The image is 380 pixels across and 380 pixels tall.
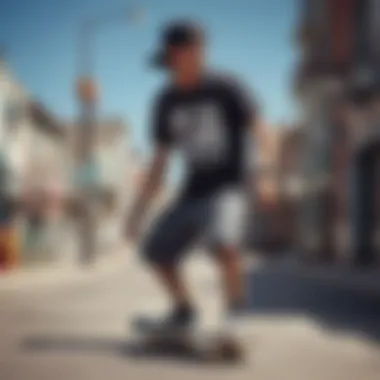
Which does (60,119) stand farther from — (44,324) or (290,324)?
(290,324)

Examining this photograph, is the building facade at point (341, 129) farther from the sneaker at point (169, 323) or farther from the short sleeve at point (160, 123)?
the sneaker at point (169, 323)

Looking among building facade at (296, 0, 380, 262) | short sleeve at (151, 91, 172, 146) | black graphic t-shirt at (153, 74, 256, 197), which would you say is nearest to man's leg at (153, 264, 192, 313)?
black graphic t-shirt at (153, 74, 256, 197)

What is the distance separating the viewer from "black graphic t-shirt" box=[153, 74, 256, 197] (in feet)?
6.62

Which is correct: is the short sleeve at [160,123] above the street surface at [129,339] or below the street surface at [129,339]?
above

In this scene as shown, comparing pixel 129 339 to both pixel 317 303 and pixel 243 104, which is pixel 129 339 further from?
pixel 317 303

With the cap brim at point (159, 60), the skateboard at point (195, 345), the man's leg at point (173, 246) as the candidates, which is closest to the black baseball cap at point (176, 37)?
the cap brim at point (159, 60)

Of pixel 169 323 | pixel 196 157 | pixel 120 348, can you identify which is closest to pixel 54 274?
pixel 120 348

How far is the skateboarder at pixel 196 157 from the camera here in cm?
200

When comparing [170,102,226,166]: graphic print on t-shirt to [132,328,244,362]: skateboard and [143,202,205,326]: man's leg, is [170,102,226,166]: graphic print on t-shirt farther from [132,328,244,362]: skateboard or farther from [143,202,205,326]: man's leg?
[132,328,244,362]: skateboard

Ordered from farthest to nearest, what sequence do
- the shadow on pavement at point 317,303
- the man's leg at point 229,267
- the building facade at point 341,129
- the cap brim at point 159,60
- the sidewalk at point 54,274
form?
the building facade at point 341,129 → the shadow on pavement at point 317,303 → the sidewalk at point 54,274 → the man's leg at point 229,267 → the cap brim at point 159,60

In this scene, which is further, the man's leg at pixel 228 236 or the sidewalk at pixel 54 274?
the sidewalk at pixel 54 274

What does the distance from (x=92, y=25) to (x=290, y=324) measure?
134cm

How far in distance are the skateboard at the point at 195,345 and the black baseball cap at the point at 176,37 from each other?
752 millimetres

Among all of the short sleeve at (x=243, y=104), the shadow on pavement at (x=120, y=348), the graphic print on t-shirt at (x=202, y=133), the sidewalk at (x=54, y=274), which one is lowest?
the shadow on pavement at (x=120, y=348)
